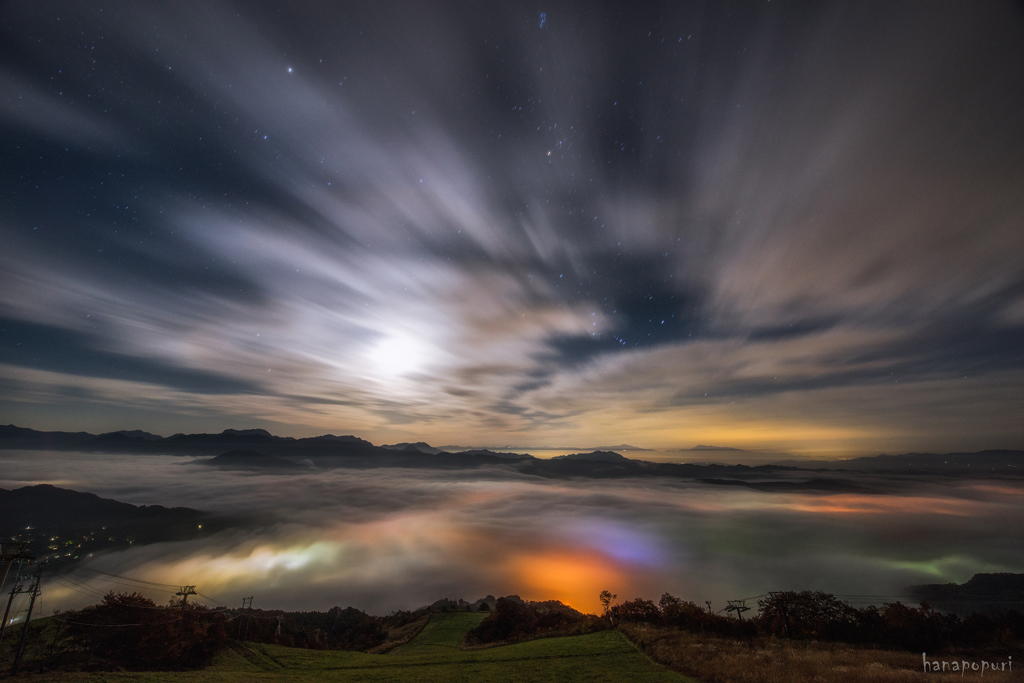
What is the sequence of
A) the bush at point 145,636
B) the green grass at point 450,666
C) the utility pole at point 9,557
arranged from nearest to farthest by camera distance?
the utility pole at point 9,557 < the green grass at point 450,666 < the bush at point 145,636

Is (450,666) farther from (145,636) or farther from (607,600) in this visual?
(145,636)

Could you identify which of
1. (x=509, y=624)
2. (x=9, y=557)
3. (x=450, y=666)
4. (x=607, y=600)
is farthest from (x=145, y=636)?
(x=607, y=600)

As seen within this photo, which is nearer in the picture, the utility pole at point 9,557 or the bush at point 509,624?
the utility pole at point 9,557

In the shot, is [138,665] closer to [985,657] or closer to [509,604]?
[509,604]

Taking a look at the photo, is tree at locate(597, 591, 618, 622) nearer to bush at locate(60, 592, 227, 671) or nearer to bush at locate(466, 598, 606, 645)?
bush at locate(466, 598, 606, 645)

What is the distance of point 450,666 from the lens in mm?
53500

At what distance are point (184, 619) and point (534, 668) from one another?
6812 cm

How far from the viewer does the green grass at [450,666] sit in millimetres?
40219

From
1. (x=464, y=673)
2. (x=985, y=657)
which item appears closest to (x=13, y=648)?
(x=464, y=673)

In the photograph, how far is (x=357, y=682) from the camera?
4697cm

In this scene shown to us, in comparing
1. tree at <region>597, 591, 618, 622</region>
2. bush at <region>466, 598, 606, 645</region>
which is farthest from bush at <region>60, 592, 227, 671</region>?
tree at <region>597, 591, 618, 622</region>

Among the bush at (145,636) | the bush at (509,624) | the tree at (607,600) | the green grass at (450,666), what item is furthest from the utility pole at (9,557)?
the tree at (607,600)

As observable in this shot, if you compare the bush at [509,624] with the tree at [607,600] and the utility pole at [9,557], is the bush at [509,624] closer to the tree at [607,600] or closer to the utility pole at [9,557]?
the tree at [607,600]

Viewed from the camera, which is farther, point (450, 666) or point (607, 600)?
point (607, 600)
